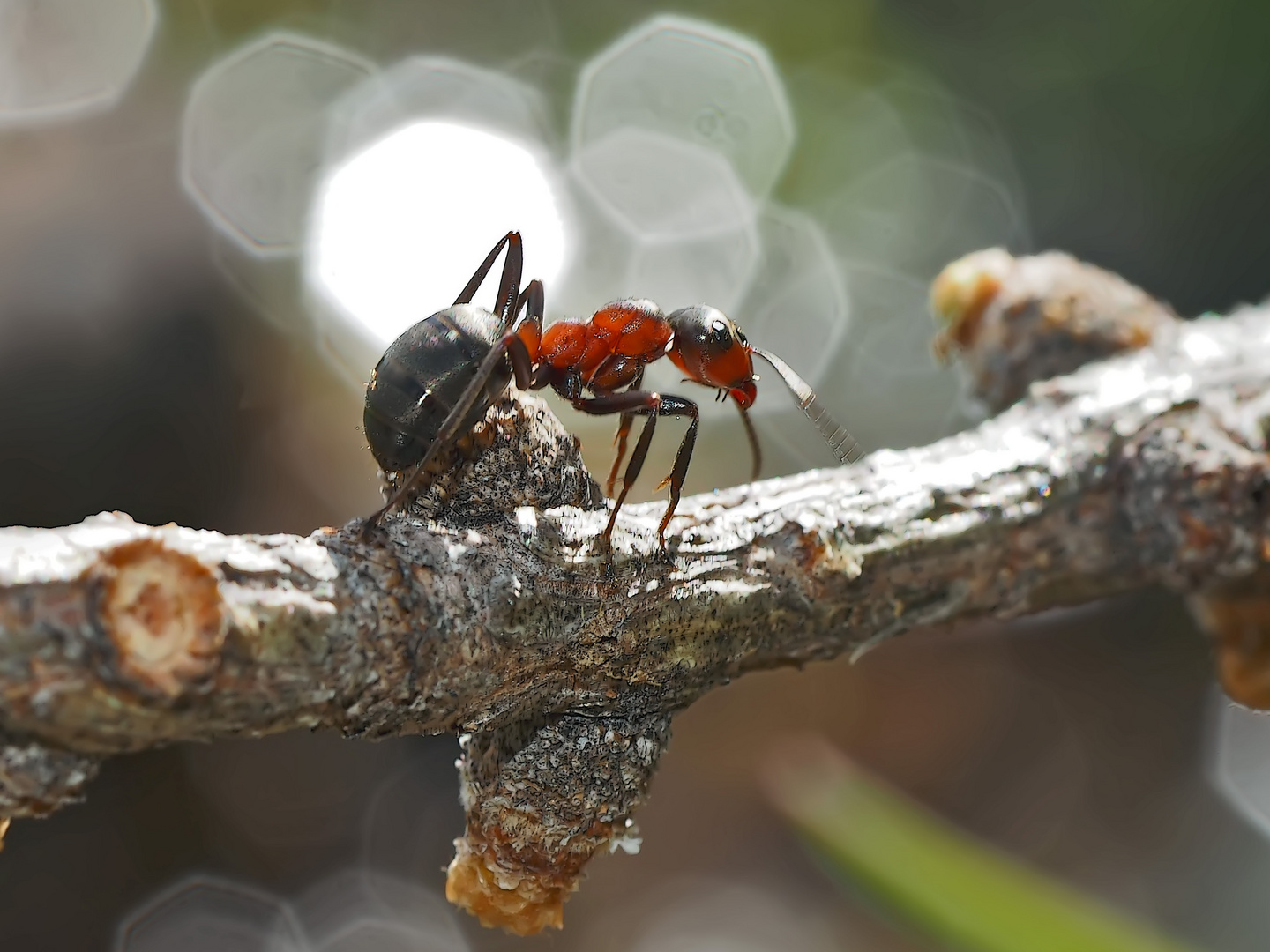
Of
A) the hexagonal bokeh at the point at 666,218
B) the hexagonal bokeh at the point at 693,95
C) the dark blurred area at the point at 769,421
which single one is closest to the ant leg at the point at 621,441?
the dark blurred area at the point at 769,421

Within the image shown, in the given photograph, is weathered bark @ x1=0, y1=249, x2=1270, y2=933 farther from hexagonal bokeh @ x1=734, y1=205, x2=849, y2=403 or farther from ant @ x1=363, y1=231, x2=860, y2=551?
hexagonal bokeh @ x1=734, y1=205, x2=849, y2=403

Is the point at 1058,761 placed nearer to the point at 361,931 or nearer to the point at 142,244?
the point at 361,931

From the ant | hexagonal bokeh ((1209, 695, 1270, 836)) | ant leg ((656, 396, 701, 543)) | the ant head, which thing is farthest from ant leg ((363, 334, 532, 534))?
hexagonal bokeh ((1209, 695, 1270, 836))

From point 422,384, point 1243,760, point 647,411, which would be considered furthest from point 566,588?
point 1243,760

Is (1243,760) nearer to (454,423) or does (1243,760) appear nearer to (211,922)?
(454,423)

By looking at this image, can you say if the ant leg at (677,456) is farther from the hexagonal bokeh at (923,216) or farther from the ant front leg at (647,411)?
the hexagonal bokeh at (923,216)

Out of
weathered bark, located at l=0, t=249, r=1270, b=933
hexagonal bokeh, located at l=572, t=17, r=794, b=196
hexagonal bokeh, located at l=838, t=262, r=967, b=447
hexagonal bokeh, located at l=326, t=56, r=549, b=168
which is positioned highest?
hexagonal bokeh, located at l=326, t=56, r=549, b=168
